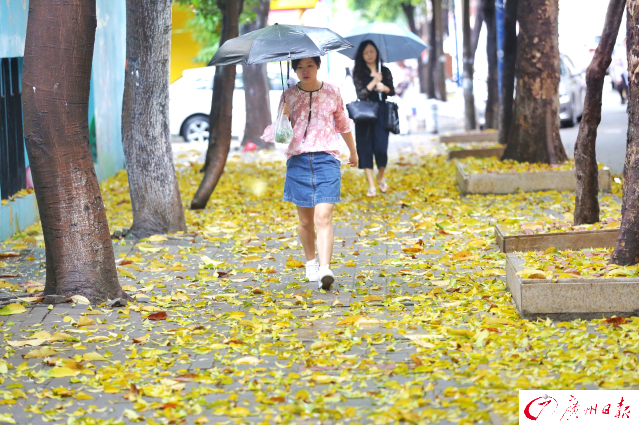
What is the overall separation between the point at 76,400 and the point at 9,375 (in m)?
0.60

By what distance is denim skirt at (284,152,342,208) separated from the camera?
20.3ft

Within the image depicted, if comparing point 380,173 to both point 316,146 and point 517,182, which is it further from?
point 316,146

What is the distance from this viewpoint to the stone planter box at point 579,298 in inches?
197

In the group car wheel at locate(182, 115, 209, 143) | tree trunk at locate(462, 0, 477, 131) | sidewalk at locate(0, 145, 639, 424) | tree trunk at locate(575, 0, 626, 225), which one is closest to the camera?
sidewalk at locate(0, 145, 639, 424)

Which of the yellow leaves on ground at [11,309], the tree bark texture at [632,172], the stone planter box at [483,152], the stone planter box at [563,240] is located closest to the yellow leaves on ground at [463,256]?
the stone planter box at [563,240]

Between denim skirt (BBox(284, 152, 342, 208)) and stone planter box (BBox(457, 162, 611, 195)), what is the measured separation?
4.77 meters

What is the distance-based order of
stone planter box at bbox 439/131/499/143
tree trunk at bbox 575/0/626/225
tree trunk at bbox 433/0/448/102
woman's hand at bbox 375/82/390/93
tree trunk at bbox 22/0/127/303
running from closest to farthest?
tree trunk at bbox 22/0/127/303
tree trunk at bbox 575/0/626/225
woman's hand at bbox 375/82/390/93
stone planter box at bbox 439/131/499/143
tree trunk at bbox 433/0/448/102

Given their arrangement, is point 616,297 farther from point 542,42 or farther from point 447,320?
point 542,42

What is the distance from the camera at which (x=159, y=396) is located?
4.08m

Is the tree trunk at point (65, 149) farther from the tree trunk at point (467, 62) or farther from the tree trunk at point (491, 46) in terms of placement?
the tree trunk at point (467, 62)

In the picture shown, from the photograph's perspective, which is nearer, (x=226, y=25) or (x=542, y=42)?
(x=226, y=25)

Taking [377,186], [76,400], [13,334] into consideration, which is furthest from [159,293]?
[377,186]

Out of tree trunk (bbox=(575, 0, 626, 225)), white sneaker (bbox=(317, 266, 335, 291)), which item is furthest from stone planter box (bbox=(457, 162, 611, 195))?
white sneaker (bbox=(317, 266, 335, 291))

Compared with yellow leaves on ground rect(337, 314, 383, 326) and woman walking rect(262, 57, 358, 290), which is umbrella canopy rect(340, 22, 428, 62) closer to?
woman walking rect(262, 57, 358, 290)
